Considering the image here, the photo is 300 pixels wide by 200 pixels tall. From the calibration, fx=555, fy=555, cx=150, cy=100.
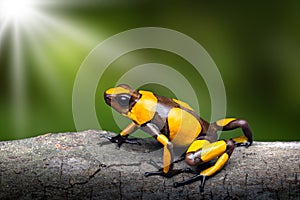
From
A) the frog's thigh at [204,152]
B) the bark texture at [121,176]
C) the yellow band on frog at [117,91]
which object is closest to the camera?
the bark texture at [121,176]

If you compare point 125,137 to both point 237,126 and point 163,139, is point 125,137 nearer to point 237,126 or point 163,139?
point 163,139

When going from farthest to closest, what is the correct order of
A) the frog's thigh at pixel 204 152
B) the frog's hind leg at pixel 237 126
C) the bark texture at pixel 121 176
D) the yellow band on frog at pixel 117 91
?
1. the frog's hind leg at pixel 237 126
2. the yellow band on frog at pixel 117 91
3. the frog's thigh at pixel 204 152
4. the bark texture at pixel 121 176

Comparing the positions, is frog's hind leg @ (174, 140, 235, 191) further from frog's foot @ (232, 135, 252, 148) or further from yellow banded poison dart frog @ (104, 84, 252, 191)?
frog's foot @ (232, 135, 252, 148)

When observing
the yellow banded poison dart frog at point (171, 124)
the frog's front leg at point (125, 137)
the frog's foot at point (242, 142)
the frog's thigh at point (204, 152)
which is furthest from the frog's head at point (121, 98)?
the frog's foot at point (242, 142)

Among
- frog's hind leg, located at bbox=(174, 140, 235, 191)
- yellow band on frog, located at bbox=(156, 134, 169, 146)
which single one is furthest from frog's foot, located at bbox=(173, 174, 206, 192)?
yellow band on frog, located at bbox=(156, 134, 169, 146)

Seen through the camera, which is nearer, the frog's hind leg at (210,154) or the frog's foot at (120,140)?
the frog's hind leg at (210,154)

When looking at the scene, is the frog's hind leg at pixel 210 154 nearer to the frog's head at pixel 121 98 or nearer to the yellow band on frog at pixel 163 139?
the yellow band on frog at pixel 163 139

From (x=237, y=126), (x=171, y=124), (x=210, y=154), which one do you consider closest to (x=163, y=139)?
(x=171, y=124)

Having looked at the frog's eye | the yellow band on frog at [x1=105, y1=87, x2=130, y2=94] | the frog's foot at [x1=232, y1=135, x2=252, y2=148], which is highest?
the yellow band on frog at [x1=105, y1=87, x2=130, y2=94]
